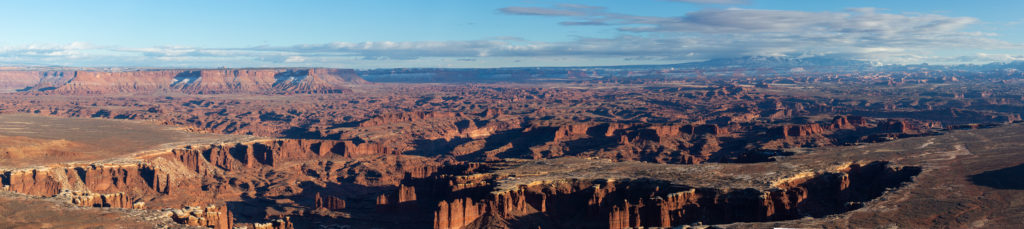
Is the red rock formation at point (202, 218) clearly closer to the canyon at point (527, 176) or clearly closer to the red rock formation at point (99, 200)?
the canyon at point (527, 176)

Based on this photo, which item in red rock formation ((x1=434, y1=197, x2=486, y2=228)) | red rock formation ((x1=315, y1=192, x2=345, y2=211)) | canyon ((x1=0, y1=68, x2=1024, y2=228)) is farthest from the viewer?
red rock formation ((x1=315, y1=192, x2=345, y2=211))

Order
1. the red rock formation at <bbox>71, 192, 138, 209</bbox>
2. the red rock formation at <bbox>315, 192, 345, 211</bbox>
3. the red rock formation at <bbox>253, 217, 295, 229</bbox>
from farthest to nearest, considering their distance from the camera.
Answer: the red rock formation at <bbox>315, 192, 345, 211</bbox>, the red rock formation at <bbox>71, 192, 138, 209</bbox>, the red rock formation at <bbox>253, 217, 295, 229</bbox>

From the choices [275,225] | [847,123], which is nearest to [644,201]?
[275,225]

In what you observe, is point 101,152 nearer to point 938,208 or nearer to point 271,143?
point 271,143

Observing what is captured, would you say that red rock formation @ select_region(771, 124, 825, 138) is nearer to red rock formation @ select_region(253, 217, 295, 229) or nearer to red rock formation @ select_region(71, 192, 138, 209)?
red rock formation @ select_region(253, 217, 295, 229)

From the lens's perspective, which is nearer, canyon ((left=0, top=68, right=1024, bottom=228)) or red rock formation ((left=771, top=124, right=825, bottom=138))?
canyon ((left=0, top=68, right=1024, bottom=228))

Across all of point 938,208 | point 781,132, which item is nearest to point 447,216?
point 938,208

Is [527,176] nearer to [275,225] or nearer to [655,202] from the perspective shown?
[655,202]

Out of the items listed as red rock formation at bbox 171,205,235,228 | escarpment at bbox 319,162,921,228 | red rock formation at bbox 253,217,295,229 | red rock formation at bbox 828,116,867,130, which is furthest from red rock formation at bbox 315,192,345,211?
red rock formation at bbox 828,116,867,130

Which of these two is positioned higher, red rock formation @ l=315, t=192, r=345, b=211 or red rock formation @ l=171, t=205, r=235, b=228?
red rock formation @ l=171, t=205, r=235, b=228

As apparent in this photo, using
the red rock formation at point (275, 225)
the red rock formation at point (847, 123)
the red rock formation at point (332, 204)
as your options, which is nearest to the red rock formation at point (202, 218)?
the red rock formation at point (275, 225)

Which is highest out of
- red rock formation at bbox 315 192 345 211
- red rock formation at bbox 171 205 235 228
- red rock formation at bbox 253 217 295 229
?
red rock formation at bbox 171 205 235 228
